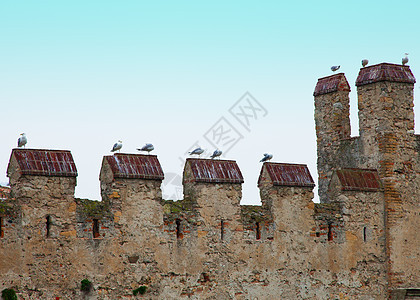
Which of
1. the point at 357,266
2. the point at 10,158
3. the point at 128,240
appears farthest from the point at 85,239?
the point at 357,266

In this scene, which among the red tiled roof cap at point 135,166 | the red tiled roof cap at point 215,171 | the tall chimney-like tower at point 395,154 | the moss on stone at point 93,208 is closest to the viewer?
the moss on stone at point 93,208

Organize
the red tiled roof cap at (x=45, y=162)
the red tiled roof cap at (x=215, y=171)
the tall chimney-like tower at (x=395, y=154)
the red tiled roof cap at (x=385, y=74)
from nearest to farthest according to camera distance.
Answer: the red tiled roof cap at (x=45, y=162) < the red tiled roof cap at (x=215, y=171) < the tall chimney-like tower at (x=395, y=154) < the red tiled roof cap at (x=385, y=74)

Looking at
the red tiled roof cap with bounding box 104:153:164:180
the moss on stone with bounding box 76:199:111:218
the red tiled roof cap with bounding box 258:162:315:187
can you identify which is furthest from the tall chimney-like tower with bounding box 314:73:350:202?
the moss on stone with bounding box 76:199:111:218

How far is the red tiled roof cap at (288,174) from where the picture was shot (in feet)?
63.1

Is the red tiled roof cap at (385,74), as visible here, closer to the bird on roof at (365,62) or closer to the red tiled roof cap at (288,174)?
the bird on roof at (365,62)

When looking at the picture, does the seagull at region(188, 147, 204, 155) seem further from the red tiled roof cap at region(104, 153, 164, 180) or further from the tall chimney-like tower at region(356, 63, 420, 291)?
the tall chimney-like tower at region(356, 63, 420, 291)

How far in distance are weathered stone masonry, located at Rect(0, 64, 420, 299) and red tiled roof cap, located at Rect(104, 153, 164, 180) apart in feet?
0.08

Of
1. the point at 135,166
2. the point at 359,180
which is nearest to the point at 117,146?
the point at 135,166

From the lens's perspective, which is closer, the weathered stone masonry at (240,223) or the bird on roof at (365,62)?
the weathered stone masonry at (240,223)

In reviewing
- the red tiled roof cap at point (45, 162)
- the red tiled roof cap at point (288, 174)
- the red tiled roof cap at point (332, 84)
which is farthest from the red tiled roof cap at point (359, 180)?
the red tiled roof cap at point (45, 162)

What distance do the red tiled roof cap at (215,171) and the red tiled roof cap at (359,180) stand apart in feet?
8.81

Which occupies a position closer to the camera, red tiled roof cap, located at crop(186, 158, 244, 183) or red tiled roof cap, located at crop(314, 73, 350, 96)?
red tiled roof cap, located at crop(186, 158, 244, 183)

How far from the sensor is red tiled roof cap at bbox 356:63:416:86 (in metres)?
20.9

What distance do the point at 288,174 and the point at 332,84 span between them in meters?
3.44
